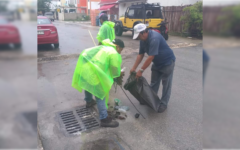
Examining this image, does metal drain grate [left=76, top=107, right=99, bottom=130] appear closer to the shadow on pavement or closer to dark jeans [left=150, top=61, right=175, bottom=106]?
dark jeans [left=150, top=61, right=175, bottom=106]

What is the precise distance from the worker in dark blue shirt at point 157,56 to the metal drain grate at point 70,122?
1306mm

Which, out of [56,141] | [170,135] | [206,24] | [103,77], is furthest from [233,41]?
[56,141]

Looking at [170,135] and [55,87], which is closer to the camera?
[170,135]

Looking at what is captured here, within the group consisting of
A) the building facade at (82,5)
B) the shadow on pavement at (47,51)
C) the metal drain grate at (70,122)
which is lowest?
the metal drain grate at (70,122)

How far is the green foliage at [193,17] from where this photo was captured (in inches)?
510

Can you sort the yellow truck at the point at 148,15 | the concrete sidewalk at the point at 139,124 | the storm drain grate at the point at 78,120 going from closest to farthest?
the concrete sidewalk at the point at 139,124
the storm drain grate at the point at 78,120
the yellow truck at the point at 148,15

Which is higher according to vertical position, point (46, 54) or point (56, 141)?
point (46, 54)

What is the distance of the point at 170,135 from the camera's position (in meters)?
3.13

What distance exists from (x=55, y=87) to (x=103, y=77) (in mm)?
2543

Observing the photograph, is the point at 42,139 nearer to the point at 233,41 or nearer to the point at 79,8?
the point at 233,41

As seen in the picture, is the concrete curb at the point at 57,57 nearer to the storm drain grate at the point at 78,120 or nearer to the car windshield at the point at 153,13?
the storm drain grate at the point at 78,120

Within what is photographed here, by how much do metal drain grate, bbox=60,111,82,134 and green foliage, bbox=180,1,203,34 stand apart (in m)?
11.2

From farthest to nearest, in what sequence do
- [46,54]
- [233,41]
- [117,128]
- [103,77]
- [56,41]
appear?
[56,41], [46,54], [117,128], [103,77], [233,41]

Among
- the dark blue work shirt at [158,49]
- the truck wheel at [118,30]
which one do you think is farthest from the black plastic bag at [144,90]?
the truck wheel at [118,30]
